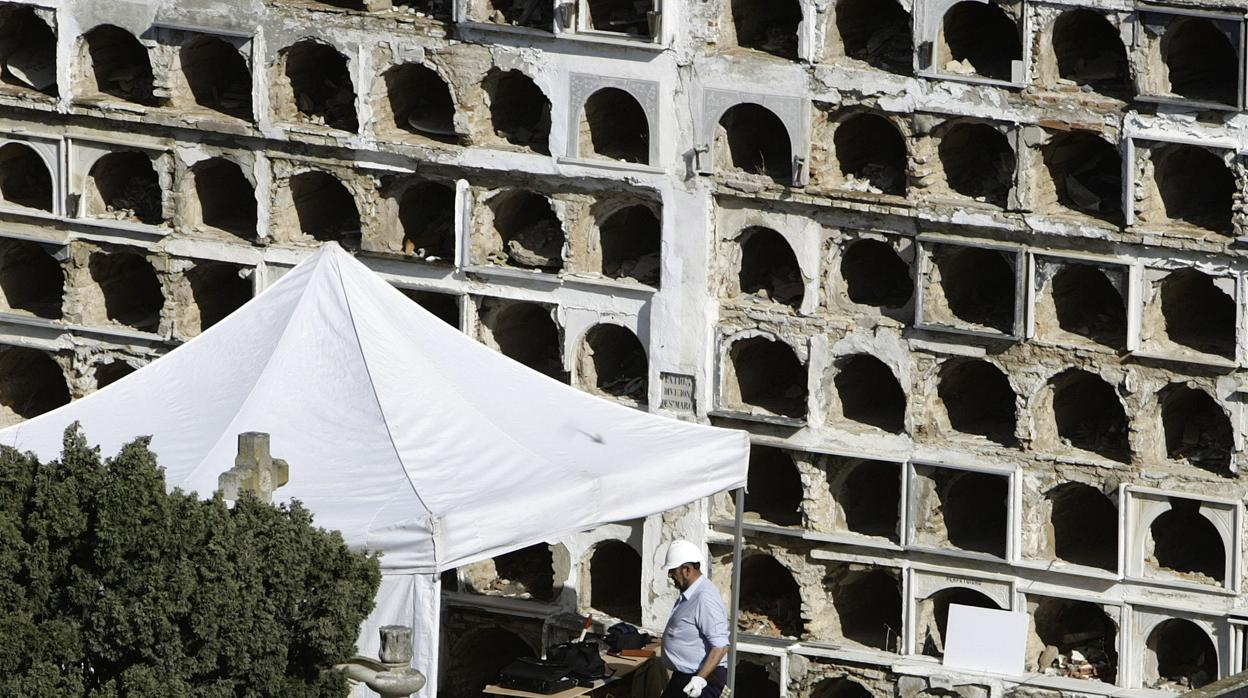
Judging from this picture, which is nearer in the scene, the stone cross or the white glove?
the stone cross

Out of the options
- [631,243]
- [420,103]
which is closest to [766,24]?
[631,243]

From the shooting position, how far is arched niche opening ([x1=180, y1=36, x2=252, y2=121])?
2348 cm

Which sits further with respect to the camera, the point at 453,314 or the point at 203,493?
the point at 453,314

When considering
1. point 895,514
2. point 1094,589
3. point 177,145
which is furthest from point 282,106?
point 1094,589

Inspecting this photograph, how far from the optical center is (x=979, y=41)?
21.7 metres

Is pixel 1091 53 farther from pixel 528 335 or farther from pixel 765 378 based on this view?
pixel 528 335

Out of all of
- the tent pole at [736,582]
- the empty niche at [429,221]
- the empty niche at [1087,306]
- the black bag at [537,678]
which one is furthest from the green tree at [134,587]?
the empty niche at [1087,306]

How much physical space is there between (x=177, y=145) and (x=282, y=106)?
1127 millimetres

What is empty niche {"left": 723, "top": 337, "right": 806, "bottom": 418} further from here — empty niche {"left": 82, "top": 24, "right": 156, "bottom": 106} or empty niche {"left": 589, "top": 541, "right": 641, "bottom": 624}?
empty niche {"left": 82, "top": 24, "right": 156, "bottom": 106}

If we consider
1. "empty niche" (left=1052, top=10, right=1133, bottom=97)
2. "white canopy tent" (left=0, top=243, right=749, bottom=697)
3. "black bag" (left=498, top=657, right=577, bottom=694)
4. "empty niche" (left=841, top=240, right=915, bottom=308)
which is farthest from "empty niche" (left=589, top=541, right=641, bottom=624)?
"empty niche" (left=1052, top=10, right=1133, bottom=97)

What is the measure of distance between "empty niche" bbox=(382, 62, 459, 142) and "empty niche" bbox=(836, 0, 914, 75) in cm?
369

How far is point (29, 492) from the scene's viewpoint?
48.0ft

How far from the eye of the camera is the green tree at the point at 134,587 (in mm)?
14359

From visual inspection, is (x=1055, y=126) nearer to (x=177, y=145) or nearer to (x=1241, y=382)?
(x=1241, y=382)
